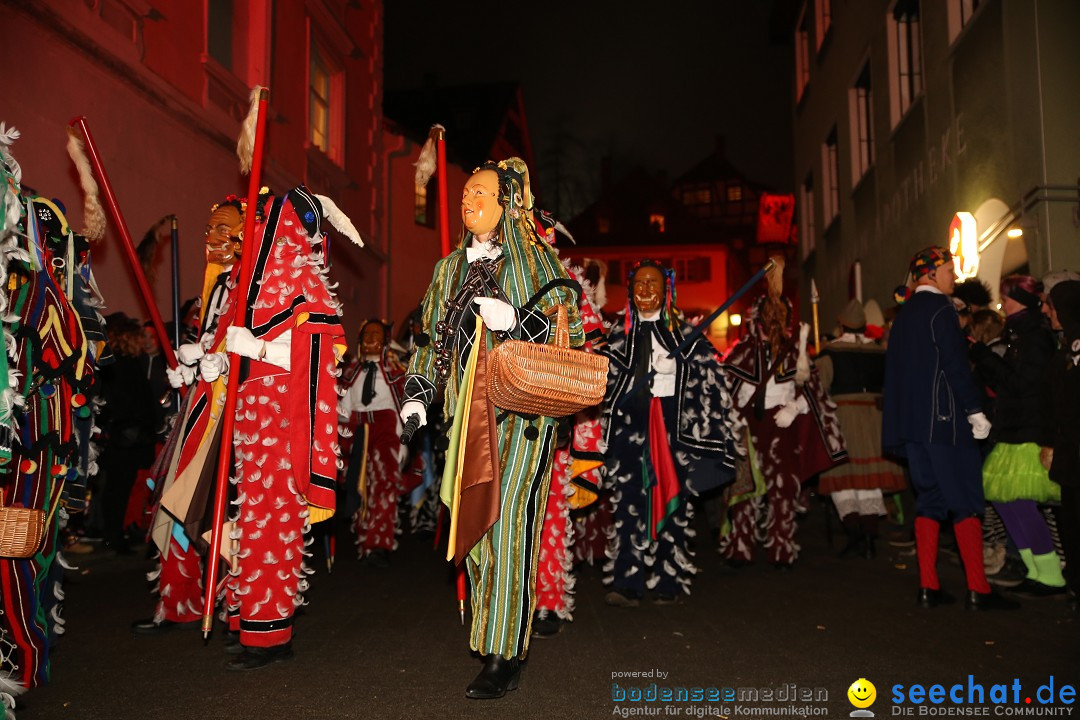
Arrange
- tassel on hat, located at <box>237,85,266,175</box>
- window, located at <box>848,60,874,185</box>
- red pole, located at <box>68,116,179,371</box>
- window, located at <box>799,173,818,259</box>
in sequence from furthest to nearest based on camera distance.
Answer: window, located at <box>799,173,818,259</box>, window, located at <box>848,60,874,185</box>, tassel on hat, located at <box>237,85,266,175</box>, red pole, located at <box>68,116,179,371</box>

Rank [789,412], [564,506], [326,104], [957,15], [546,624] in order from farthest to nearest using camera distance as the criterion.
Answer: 1. [326,104]
2. [957,15]
3. [789,412]
4. [564,506]
5. [546,624]

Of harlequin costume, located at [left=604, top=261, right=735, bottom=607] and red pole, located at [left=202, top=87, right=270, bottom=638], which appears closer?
red pole, located at [left=202, top=87, right=270, bottom=638]

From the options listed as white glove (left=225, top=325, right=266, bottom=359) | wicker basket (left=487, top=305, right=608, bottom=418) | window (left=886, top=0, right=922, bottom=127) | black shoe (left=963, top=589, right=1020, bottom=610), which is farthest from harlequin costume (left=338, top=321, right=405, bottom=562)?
window (left=886, top=0, right=922, bottom=127)

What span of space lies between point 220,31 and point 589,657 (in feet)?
34.8

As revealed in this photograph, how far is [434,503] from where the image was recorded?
10.3 meters

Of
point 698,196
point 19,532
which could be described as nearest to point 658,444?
point 19,532

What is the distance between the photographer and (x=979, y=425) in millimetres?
5730

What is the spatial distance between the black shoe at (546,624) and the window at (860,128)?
13.2m

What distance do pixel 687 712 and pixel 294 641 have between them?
7.41ft

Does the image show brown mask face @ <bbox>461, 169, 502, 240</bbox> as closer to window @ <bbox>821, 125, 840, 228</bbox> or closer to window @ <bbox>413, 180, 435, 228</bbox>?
window @ <bbox>821, 125, 840, 228</bbox>

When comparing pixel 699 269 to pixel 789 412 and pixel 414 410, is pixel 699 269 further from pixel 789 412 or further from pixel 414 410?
pixel 414 410

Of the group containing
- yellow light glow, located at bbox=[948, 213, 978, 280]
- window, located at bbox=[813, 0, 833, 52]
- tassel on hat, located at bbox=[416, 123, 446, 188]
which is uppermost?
window, located at bbox=[813, 0, 833, 52]

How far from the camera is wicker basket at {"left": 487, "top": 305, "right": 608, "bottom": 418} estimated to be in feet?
12.2

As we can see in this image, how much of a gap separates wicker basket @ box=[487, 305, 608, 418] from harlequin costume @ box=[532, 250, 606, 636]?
1026 mm
